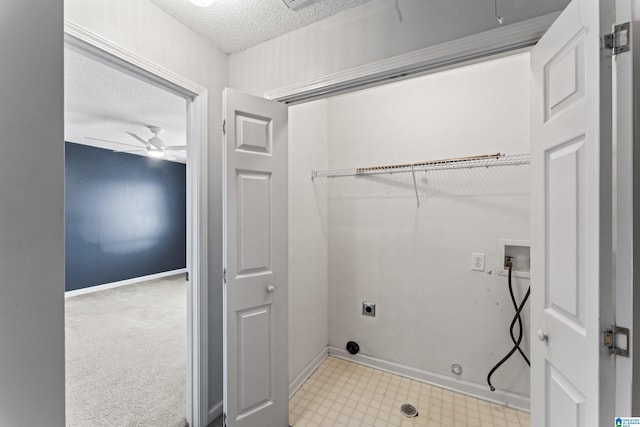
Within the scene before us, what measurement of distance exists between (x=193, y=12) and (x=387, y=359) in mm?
2962

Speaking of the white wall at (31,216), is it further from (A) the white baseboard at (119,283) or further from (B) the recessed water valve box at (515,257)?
(A) the white baseboard at (119,283)

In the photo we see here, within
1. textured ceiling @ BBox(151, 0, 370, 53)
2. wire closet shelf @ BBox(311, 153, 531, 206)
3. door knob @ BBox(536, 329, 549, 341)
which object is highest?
textured ceiling @ BBox(151, 0, 370, 53)

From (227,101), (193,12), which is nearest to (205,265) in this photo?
(227,101)

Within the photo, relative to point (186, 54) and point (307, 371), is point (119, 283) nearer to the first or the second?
point (307, 371)

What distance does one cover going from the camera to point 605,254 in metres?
0.77

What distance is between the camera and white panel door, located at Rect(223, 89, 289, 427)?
4.80 feet

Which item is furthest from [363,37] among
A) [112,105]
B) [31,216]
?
[112,105]

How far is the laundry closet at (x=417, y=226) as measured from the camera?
1952mm

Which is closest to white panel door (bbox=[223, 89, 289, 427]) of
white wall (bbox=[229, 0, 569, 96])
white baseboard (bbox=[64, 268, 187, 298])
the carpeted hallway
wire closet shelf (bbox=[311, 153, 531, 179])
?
white wall (bbox=[229, 0, 569, 96])

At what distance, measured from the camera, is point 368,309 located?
2.47m

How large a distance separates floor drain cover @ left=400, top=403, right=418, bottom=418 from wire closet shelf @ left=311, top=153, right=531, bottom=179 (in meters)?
1.81

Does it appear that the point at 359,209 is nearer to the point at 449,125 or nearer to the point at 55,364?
the point at 449,125

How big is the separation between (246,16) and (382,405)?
9.11 feet

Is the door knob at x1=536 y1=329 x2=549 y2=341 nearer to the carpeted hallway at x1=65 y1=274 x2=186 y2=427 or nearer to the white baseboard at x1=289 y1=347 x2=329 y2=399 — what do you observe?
the white baseboard at x1=289 y1=347 x2=329 y2=399
